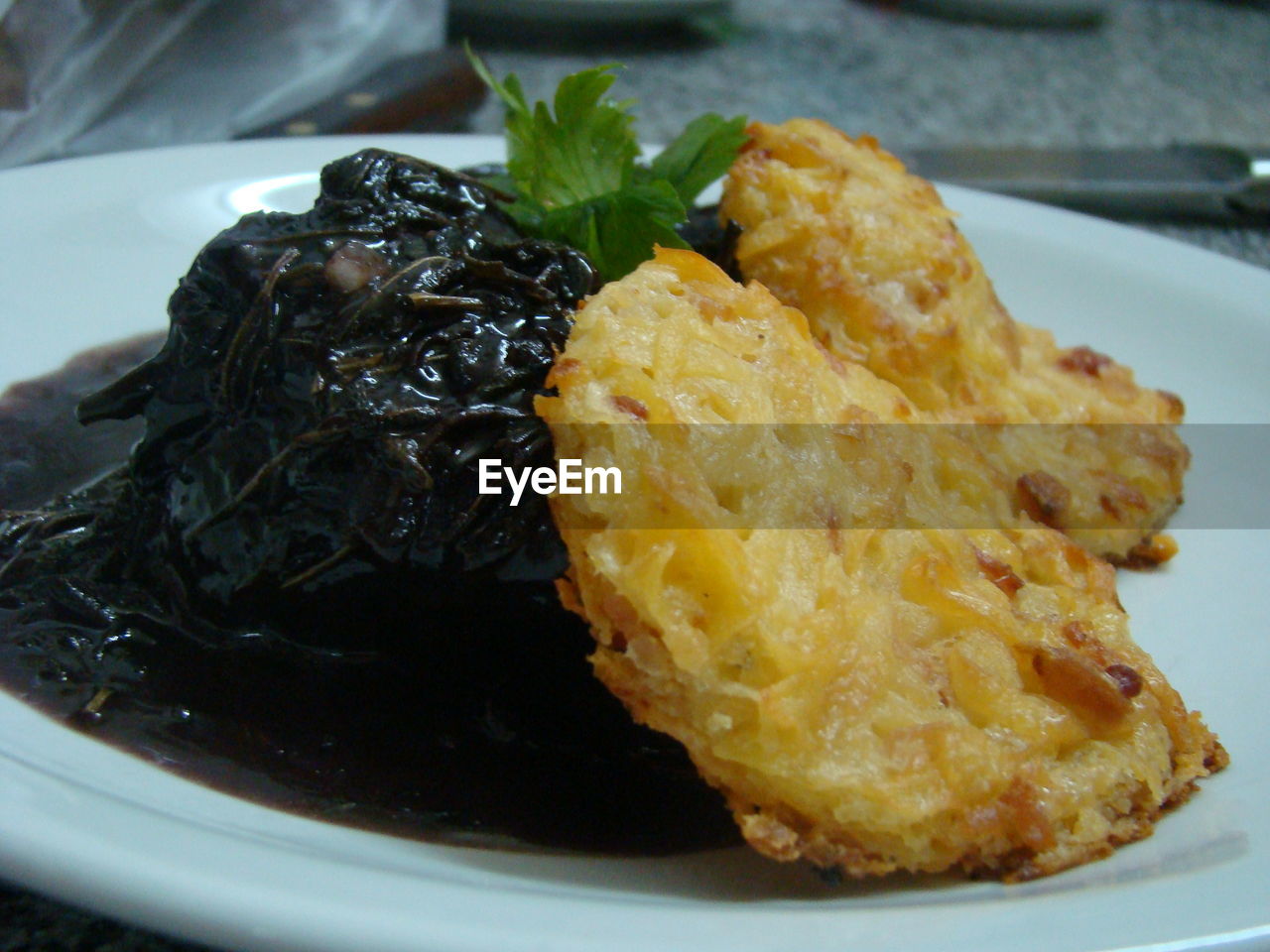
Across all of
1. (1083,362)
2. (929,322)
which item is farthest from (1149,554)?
(929,322)

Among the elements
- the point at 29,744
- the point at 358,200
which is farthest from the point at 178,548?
the point at 358,200

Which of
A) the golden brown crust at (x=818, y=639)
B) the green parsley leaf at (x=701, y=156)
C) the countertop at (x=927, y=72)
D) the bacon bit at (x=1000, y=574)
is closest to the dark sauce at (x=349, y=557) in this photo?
the golden brown crust at (x=818, y=639)

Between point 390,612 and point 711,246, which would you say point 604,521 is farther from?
point 711,246

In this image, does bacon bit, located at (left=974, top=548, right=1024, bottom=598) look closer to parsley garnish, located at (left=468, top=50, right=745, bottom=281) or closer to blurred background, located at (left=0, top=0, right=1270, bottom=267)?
parsley garnish, located at (left=468, top=50, right=745, bottom=281)

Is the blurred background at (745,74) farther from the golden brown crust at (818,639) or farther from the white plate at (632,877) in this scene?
the golden brown crust at (818,639)

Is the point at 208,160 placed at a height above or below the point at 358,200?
below

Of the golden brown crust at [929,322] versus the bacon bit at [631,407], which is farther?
the golden brown crust at [929,322]
